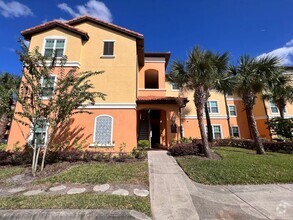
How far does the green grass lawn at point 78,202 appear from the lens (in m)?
4.46

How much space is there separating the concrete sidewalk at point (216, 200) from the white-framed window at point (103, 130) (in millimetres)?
5585

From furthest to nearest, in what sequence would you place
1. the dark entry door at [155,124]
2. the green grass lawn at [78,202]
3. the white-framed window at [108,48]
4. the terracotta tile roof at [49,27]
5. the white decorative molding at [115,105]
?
the dark entry door at [155,124] < the white-framed window at [108,48] < the terracotta tile roof at [49,27] < the white decorative molding at [115,105] < the green grass lawn at [78,202]

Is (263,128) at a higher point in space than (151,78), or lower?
lower

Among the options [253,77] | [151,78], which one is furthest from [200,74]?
[151,78]

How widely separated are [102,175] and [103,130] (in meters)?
5.19

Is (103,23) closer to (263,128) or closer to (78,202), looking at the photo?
(78,202)

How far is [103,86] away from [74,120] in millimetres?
3508

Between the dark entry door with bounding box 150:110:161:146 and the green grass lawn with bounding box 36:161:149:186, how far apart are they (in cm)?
1050

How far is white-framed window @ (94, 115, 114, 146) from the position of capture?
11750mm

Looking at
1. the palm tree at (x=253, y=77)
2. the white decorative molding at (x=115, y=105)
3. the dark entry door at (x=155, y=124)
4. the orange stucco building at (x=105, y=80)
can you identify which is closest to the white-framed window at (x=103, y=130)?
the orange stucco building at (x=105, y=80)

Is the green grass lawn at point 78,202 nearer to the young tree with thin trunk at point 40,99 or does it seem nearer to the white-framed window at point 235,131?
the young tree with thin trunk at point 40,99

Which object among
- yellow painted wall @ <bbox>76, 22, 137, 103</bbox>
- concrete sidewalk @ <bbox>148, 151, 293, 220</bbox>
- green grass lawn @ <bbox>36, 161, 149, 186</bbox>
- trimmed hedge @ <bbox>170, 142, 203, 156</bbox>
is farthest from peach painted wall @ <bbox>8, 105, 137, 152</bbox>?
concrete sidewalk @ <bbox>148, 151, 293, 220</bbox>

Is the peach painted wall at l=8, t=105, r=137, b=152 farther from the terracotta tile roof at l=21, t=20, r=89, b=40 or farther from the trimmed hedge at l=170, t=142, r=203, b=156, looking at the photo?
the terracotta tile roof at l=21, t=20, r=89, b=40

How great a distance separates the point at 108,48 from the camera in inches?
543
